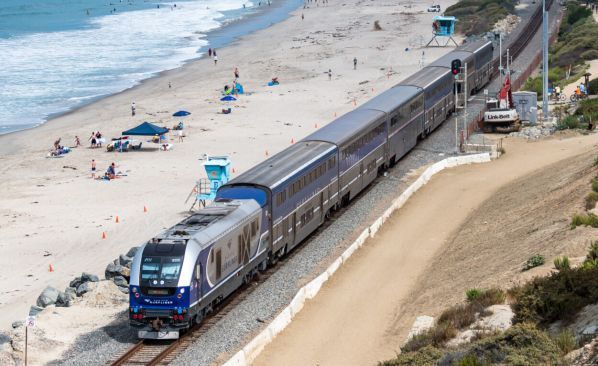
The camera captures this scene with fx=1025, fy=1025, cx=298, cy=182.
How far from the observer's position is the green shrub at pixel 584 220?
28.9 m

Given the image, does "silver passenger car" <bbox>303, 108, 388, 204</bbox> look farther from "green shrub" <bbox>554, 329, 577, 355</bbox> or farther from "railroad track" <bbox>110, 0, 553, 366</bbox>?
"green shrub" <bbox>554, 329, 577, 355</bbox>

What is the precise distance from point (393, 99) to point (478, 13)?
3079 inches

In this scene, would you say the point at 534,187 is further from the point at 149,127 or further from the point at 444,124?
the point at 149,127

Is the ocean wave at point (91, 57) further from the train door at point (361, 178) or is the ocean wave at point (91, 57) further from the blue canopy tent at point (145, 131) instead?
the train door at point (361, 178)

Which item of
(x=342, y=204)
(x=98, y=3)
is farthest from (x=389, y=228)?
(x=98, y=3)

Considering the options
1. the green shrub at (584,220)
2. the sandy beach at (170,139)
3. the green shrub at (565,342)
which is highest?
the green shrub at (565,342)

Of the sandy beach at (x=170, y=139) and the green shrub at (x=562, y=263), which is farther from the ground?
the green shrub at (x=562, y=263)

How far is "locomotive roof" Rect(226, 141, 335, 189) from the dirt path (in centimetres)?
345

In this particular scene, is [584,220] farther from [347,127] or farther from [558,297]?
[347,127]

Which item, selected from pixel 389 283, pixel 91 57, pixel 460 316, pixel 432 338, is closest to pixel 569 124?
pixel 389 283

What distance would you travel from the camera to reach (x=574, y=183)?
1444 inches

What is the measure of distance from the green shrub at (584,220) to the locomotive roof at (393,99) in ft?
50.2

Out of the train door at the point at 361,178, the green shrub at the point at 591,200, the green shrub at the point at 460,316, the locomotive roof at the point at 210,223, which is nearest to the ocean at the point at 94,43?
the train door at the point at 361,178

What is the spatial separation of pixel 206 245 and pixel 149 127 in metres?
32.3
